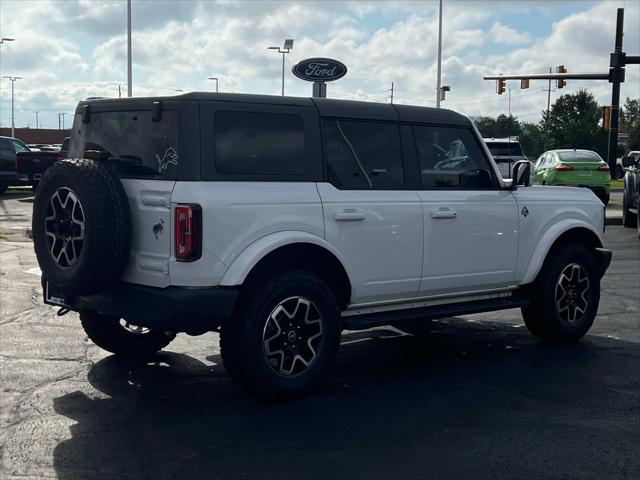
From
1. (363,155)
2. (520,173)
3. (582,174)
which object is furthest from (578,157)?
(363,155)

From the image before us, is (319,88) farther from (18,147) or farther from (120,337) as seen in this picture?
(18,147)

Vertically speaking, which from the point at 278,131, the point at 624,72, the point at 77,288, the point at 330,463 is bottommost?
the point at 330,463

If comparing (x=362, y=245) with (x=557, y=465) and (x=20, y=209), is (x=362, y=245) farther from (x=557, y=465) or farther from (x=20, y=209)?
(x=20, y=209)

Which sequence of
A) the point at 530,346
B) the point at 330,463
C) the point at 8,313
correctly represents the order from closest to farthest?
the point at 330,463 → the point at 530,346 → the point at 8,313

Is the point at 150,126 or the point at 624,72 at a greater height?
the point at 624,72

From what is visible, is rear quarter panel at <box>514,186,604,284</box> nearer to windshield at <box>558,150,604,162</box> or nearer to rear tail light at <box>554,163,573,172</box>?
rear tail light at <box>554,163,573,172</box>

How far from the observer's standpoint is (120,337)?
6535mm

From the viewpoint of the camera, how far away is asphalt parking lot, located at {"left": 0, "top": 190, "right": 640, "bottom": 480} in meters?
4.39

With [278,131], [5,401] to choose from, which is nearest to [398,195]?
[278,131]

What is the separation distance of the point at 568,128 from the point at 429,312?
67.9 metres

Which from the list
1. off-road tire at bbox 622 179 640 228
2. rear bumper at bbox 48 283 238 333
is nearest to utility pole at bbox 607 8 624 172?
off-road tire at bbox 622 179 640 228

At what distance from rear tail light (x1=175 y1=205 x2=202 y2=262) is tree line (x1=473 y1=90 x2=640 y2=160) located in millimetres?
54371

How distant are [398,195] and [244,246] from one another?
1386mm

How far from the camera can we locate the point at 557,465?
14.5 ft
